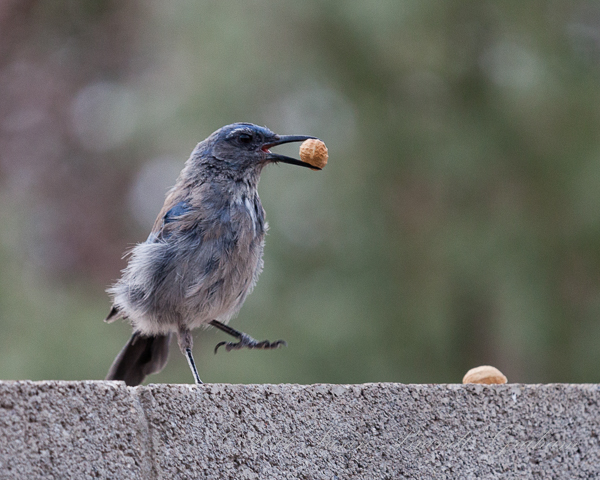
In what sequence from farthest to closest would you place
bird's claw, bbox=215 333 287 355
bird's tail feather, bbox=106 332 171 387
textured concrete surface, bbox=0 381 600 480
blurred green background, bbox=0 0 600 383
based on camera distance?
blurred green background, bbox=0 0 600 383, bird's tail feather, bbox=106 332 171 387, bird's claw, bbox=215 333 287 355, textured concrete surface, bbox=0 381 600 480

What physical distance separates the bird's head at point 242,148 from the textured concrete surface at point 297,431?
75.2 inches

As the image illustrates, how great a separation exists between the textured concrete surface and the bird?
1273mm

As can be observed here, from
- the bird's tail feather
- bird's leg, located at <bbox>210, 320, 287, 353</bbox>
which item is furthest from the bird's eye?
the bird's tail feather

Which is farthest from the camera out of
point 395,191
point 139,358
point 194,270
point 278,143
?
point 395,191

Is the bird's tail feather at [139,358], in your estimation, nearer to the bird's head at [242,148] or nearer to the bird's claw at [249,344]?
the bird's claw at [249,344]

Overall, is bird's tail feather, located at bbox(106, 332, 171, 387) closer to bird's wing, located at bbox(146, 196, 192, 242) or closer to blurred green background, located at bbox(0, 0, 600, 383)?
bird's wing, located at bbox(146, 196, 192, 242)

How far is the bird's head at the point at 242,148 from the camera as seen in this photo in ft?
13.1

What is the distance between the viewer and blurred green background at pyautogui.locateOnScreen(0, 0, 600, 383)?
Result: 5.96m

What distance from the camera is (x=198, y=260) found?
358 centimetres

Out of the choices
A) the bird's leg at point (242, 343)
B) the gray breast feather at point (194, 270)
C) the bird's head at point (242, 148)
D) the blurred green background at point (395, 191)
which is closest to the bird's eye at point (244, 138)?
the bird's head at point (242, 148)

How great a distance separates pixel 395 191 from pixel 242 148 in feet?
8.60

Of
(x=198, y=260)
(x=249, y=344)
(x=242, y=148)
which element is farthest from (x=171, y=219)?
(x=249, y=344)

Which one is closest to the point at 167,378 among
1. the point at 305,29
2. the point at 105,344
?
the point at 105,344

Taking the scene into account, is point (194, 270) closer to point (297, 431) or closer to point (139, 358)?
point (139, 358)
